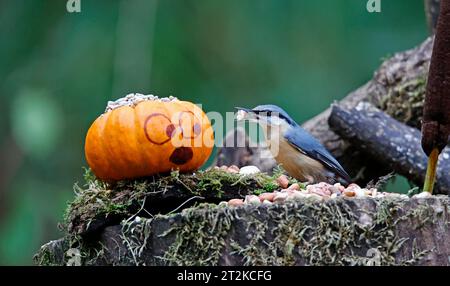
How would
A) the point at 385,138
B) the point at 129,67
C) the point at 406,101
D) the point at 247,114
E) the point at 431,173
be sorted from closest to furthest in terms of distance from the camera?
the point at 431,173 → the point at 247,114 → the point at 385,138 → the point at 406,101 → the point at 129,67

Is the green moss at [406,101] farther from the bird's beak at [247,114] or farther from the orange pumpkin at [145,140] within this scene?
the orange pumpkin at [145,140]

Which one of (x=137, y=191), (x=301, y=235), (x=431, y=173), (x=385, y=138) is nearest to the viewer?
(x=301, y=235)

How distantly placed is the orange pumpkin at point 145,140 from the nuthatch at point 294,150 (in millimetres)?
1225

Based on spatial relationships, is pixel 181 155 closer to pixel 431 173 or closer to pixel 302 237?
pixel 302 237

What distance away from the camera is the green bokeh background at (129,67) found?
26.3 ft

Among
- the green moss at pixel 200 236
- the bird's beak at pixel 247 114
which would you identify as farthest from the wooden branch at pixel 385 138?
the green moss at pixel 200 236

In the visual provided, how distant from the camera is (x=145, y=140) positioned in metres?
3.73

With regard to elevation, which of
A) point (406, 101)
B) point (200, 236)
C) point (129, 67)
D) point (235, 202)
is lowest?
point (200, 236)

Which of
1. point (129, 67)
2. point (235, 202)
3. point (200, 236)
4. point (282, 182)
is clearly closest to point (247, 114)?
point (282, 182)

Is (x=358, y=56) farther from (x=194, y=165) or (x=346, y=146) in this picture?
(x=194, y=165)

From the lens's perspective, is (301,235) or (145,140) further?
(145,140)

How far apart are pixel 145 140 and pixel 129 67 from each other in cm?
398
